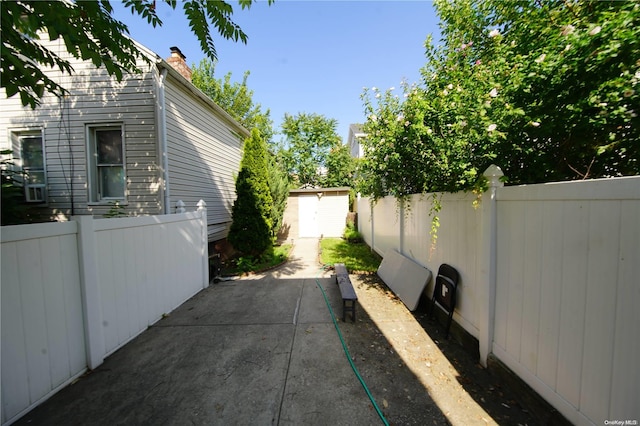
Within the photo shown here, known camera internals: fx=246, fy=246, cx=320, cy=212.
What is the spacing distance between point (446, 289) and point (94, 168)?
773 centimetres

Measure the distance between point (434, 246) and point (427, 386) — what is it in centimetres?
200

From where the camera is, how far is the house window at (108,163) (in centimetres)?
579

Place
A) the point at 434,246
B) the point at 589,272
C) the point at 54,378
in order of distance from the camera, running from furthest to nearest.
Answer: the point at 434,246
the point at 54,378
the point at 589,272

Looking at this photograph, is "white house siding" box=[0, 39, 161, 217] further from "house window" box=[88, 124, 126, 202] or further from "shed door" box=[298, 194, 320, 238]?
"shed door" box=[298, 194, 320, 238]

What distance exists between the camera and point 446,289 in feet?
11.3

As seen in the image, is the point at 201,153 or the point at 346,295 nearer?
the point at 346,295

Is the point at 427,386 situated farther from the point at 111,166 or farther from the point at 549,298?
the point at 111,166

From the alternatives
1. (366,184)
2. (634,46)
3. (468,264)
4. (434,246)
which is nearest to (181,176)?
(366,184)

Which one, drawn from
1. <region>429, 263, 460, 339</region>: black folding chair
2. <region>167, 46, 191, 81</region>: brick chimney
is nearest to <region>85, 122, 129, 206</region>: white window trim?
<region>167, 46, 191, 81</region>: brick chimney

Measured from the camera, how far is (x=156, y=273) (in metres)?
3.91

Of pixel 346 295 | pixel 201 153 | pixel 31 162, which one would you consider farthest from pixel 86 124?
pixel 346 295

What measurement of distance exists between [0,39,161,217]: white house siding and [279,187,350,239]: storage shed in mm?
7401

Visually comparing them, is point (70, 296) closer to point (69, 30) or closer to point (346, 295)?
point (69, 30)

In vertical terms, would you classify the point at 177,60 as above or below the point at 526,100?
above
